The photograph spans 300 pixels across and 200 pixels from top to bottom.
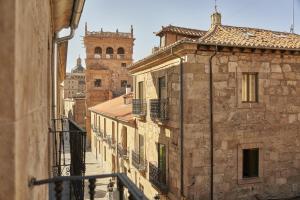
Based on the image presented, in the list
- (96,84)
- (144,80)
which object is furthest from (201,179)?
(96,84)

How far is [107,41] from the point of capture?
39594 mm

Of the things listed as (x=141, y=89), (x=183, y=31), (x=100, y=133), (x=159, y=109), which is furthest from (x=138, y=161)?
(x=100, y=133)

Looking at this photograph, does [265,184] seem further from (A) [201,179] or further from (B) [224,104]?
(B) [224,104]

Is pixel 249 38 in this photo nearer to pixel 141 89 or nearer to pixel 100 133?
pixel 141 89

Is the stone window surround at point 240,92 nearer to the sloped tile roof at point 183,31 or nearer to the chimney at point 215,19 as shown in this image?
the chimney at point 215,19

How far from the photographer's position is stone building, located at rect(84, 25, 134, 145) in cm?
3797

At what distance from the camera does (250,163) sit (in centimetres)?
1215

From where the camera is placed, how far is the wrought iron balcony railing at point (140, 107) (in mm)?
15445

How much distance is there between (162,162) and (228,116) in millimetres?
3720

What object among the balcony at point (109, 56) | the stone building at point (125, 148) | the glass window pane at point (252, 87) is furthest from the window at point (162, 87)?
the balcony at point (109, 56)

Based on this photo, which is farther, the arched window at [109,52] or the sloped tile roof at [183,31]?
the arched window at [109,52]

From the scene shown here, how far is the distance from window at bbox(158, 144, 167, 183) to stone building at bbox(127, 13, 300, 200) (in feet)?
0.14

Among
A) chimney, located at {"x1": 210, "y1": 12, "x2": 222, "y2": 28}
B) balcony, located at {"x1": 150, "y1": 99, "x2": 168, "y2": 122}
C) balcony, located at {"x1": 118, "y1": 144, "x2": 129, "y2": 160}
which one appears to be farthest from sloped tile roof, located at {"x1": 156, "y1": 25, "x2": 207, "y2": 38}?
balcony, located at {"x1": 118, "y1": 144, "x2": 129, "y2": 160}
